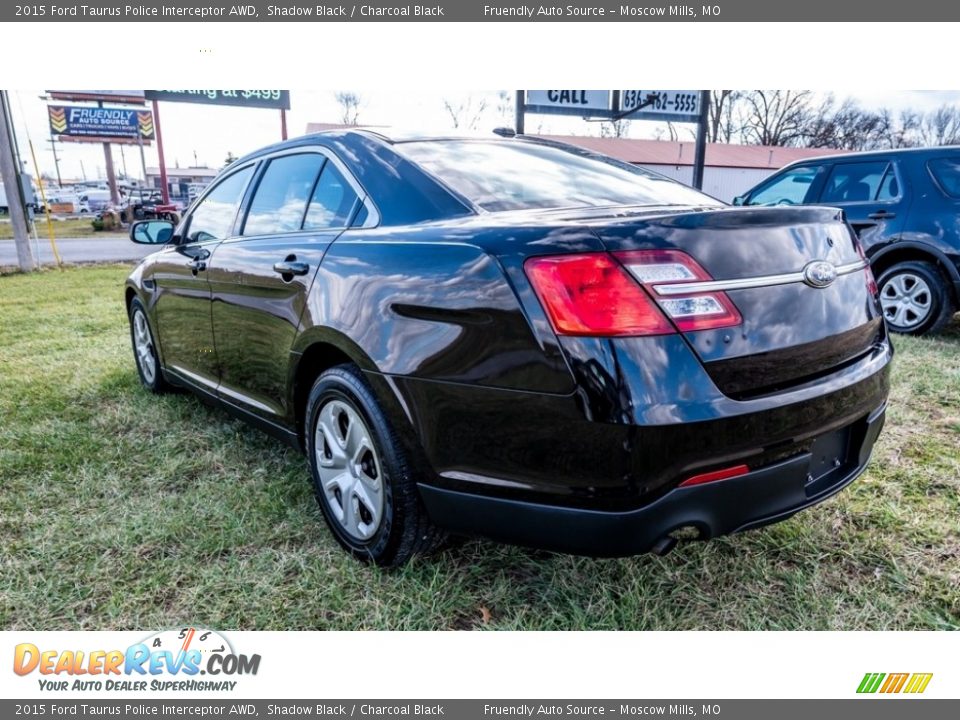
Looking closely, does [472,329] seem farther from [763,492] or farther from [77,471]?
[77,471]

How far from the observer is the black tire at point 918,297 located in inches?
201

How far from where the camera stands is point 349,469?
217 cm

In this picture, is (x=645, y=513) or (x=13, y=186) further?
(x=13, y=186)

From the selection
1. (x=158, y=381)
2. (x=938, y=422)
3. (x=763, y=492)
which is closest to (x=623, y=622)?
(x=763, y=492)

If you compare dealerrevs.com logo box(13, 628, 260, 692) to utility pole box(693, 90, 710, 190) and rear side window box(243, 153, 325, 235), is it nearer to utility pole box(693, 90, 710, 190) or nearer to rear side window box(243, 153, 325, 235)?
rear side window box(243, 153, 325, 235)

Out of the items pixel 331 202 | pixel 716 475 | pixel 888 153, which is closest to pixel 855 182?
pixel 888 153

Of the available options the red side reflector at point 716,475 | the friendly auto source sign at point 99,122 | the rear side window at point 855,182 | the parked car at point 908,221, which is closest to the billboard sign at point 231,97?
the friendly auto source sign at point 99,122

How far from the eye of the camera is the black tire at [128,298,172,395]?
3.98 meters

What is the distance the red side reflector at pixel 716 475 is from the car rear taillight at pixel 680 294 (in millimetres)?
350

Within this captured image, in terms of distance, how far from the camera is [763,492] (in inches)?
63.6

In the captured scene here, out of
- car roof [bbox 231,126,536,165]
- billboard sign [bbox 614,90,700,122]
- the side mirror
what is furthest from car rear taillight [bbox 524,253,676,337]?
billboard sign [bbox 614,90,700,122]

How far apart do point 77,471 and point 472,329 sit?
7.72 ft

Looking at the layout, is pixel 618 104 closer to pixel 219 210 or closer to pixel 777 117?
pixel 219 210

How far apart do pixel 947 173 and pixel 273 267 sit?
17.4 feet
